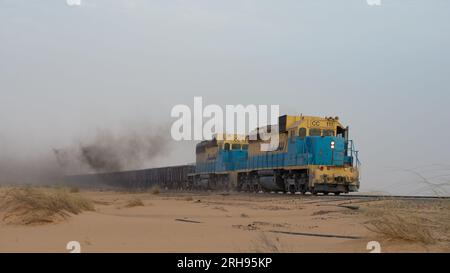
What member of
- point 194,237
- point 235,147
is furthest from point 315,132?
point 194,237

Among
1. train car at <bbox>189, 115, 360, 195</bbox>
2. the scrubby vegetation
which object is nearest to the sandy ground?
the scrubby vegetation

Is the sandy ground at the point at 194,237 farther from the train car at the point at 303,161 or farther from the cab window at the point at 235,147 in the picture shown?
the cab window at the point at 235,147

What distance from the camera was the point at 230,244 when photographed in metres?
7.79

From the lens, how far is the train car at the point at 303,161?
24953 mm

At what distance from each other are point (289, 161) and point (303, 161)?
1.66 metres

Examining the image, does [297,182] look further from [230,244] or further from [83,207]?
[230,244]

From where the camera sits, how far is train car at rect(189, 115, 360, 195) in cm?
2495

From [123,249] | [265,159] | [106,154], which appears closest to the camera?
[123,249]

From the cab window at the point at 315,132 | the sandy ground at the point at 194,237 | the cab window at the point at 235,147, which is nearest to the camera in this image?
the sandy ground at the point at 194,237

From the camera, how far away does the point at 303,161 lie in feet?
84.4

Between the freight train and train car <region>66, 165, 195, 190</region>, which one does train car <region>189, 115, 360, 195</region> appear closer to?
the freight train

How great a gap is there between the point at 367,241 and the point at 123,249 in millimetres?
3460

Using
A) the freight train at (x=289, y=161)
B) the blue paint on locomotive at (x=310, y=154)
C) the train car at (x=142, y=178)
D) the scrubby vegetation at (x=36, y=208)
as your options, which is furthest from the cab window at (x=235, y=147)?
the scrubby vegetation at (x=36, y=208)
